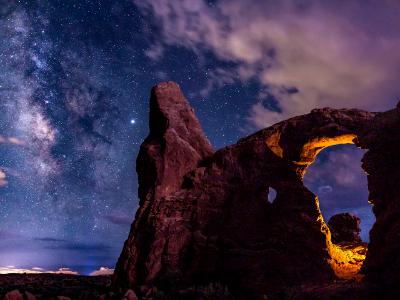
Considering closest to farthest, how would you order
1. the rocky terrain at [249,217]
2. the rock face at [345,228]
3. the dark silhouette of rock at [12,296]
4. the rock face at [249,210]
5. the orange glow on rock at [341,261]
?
the dark silhouette of rock at [12,296] < the rocky terrain at [249,217] < the rock face at [249,210] < the orange glow on rock at [341,261] < the rock face at [345,228]

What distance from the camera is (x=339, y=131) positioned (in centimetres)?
1541

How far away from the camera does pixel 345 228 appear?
84.0 ft

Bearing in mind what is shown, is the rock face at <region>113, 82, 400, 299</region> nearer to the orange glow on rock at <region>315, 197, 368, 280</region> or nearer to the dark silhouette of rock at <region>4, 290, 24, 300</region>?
the orange glow on rock at <region>315, 197, 368, 280</region>

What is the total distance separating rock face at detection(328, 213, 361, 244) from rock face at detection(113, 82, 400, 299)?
341 inches

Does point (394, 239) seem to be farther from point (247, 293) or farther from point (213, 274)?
point (213, 274)

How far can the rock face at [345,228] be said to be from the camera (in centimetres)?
2522

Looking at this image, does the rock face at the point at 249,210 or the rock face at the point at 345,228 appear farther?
the rock face at the point at 345,228

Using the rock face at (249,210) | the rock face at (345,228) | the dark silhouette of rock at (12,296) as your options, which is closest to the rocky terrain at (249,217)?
the rock face at (249,210)

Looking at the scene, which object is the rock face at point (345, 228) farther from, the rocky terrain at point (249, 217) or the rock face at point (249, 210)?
the rock face at point (249, 210)

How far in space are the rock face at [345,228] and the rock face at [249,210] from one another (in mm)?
8658

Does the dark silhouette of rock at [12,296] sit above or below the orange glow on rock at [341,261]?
below

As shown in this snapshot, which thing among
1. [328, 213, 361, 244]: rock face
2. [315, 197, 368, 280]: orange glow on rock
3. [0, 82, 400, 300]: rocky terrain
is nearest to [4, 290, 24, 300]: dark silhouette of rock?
[0, 82, 400, 300]: rocky terrain

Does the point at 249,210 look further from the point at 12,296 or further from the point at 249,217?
the point at 12,296

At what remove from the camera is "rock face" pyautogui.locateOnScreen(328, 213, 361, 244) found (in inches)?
993
